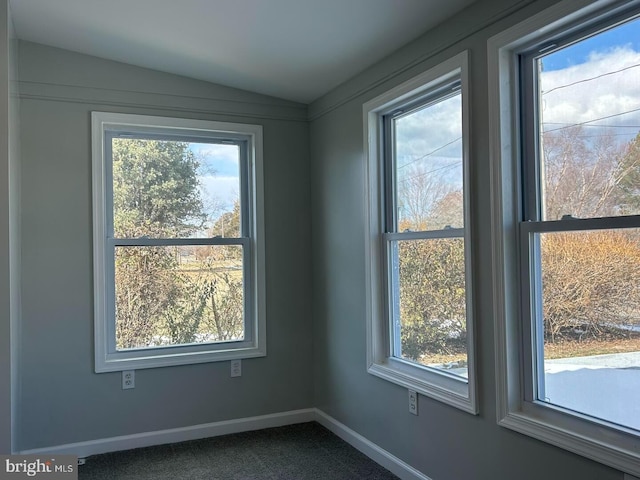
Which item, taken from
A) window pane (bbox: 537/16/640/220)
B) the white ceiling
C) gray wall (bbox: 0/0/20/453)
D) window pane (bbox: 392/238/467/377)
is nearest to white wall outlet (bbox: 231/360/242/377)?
window pane (bbox: 392/238/467/377)

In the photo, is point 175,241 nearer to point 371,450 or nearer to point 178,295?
point 178,295

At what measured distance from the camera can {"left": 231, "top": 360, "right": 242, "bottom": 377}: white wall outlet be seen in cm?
375

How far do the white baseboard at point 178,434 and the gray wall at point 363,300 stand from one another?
0.26m

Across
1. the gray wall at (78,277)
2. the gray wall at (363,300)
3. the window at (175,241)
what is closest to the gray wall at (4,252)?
the gray wall at (78,277)

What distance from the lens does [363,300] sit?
10.7 feet

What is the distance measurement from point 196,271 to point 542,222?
243 cm

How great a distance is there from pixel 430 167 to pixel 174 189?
1.83m

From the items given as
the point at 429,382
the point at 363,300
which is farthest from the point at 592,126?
the point at 363,300

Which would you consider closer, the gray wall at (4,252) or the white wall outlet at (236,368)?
the gray wall at (4,252)

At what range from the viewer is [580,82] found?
1.98 meters

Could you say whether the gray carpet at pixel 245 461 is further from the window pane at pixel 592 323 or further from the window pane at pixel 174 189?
the window pane at pixel 174 189

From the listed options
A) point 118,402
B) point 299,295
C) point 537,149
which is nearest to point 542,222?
point 537,149

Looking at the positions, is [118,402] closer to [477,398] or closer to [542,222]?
[477,398]

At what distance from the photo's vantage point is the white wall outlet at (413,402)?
276cm
